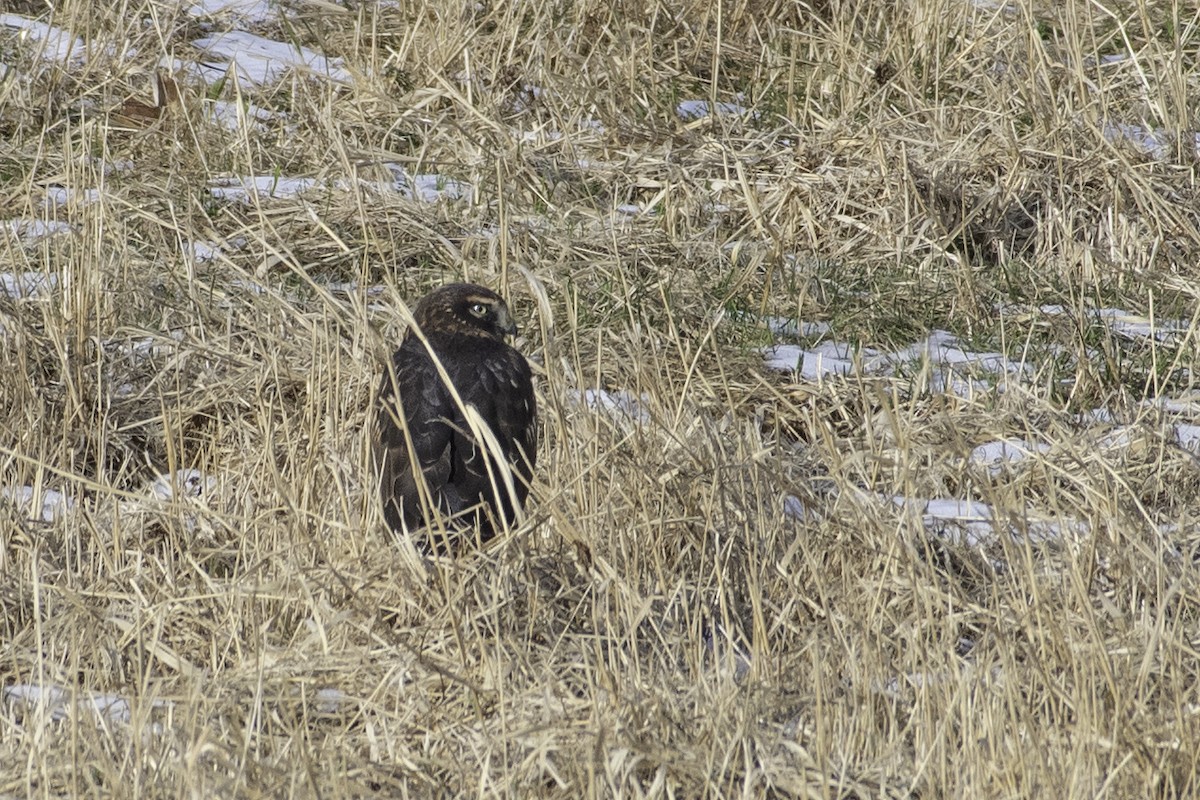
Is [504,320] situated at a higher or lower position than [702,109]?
higher

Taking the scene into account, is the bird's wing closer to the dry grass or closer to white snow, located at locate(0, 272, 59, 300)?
the dry grass

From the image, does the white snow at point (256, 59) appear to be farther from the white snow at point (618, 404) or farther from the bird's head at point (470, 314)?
the bird's head at point (470, 314)

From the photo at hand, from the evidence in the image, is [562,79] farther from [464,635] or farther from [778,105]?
[464,635]

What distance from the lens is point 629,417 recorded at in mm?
4250

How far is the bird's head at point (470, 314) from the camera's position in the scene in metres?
4.26

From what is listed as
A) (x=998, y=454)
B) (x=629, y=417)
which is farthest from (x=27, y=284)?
(x=998, y=454)

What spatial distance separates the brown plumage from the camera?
13.3 feet

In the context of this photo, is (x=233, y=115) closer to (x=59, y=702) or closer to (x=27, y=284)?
(x=27, y=284)

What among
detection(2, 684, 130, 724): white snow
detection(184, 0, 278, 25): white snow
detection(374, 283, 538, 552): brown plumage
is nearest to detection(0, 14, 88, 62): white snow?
detection(184, 0, 278, 25): white snow

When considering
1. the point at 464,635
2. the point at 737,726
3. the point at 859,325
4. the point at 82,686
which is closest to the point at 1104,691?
the point at 737,726

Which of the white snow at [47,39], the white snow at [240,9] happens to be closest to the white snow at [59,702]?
the white snow at [47,39]

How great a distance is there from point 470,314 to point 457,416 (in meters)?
0.31

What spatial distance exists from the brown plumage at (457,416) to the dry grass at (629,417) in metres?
0.12

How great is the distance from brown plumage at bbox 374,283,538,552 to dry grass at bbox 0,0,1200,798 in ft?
0.38
